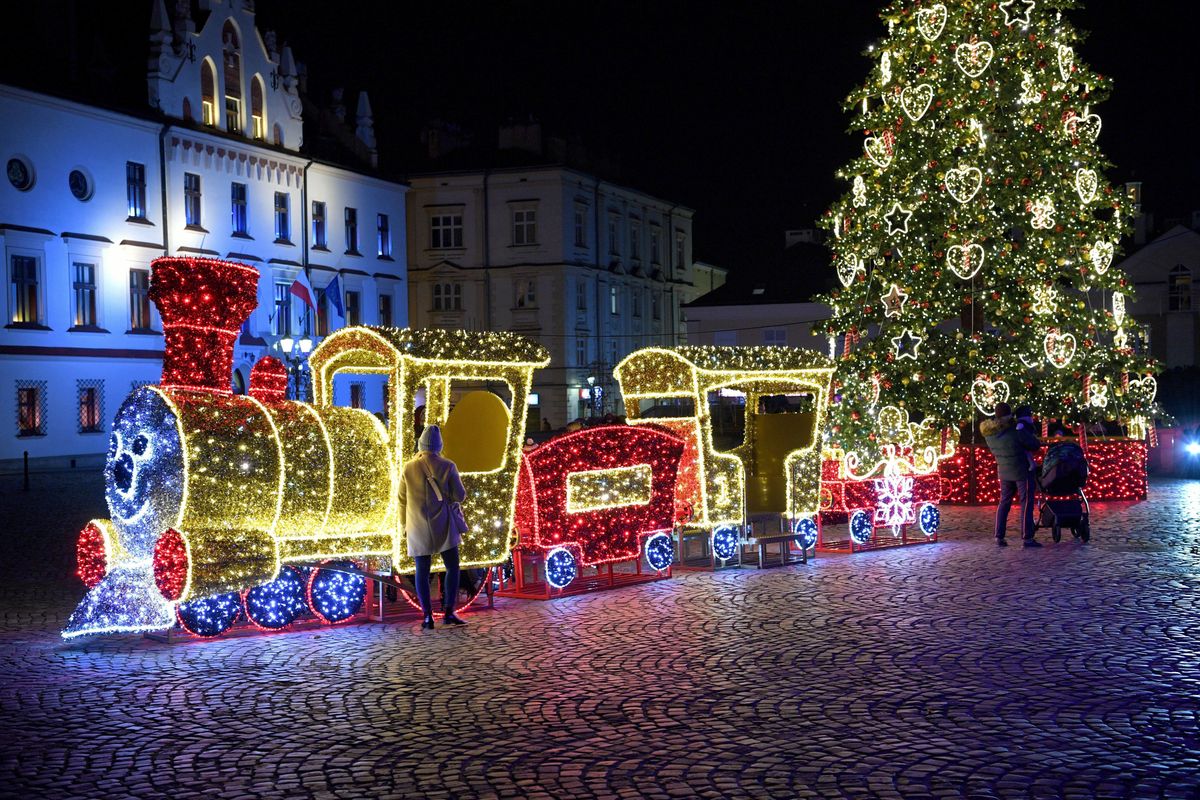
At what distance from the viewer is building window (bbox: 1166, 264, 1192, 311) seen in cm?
7169

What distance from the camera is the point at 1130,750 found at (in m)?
7.58

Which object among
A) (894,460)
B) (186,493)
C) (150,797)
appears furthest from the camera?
(894,460)

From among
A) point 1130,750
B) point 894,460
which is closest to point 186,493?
point 1130,750

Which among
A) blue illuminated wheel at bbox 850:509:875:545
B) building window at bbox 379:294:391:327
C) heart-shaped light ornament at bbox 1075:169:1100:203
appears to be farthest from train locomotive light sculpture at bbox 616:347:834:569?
building window at bbox 379:294:391:327

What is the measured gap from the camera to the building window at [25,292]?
40219 mm

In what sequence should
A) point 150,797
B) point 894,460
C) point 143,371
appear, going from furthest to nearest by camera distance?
point 143,371 < point 894,460 < point 150,797

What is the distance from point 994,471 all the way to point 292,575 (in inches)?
594

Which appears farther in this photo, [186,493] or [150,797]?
[186,493]

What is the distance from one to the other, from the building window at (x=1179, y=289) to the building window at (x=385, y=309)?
4036 centimetres

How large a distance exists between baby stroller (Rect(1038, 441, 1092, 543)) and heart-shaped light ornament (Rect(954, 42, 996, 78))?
793cm

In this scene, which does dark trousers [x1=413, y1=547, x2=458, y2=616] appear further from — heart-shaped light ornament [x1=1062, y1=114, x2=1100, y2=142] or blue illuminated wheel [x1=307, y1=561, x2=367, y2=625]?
heart-shaped light ornament [x1=1062, y1=114, x2=1100, y2=142]

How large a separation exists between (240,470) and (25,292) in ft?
105

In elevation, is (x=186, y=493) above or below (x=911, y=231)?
below

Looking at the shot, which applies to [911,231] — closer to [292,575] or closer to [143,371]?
[292,575]
